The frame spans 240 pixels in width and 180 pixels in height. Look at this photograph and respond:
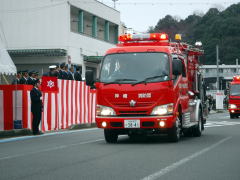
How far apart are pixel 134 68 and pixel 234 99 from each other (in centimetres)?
2303

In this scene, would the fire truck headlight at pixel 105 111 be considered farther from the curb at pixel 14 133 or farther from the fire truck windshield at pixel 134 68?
the curb at pixel 14 133

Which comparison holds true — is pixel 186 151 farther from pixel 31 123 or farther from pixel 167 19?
pixel 167 19

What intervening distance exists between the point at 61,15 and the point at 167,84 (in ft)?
90.6

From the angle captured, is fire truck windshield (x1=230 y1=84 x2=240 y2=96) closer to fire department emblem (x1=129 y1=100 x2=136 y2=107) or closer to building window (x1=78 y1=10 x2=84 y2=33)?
building window (x1=78 y1=10 x2=84 y2=33)

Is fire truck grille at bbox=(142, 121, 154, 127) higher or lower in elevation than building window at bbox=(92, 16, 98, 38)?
lower

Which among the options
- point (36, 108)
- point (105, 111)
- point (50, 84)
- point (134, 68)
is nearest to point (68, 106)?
point (50, 84)

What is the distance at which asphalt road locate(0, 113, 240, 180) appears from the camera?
838 centimetres

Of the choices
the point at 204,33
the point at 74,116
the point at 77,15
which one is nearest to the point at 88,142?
the point at 74,116

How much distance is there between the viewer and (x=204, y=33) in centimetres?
9781

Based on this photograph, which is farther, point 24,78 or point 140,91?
point 24,78

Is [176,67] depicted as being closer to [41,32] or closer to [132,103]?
[132,103]

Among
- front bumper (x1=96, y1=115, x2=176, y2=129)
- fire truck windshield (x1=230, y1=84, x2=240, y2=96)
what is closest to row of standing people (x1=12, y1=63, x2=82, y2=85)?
front bumper (x1=96, y1=115, x2=176, y2=129)

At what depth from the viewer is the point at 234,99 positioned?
3612cm

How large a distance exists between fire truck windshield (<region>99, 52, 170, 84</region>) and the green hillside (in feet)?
257
